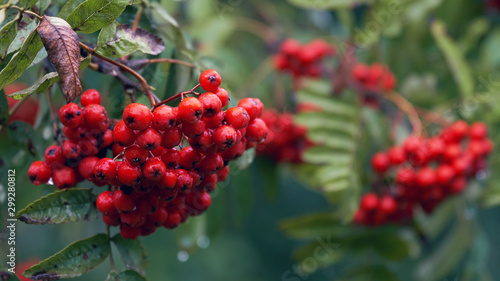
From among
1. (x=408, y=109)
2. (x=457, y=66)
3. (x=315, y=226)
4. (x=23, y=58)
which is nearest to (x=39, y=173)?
(x=23, y=58)

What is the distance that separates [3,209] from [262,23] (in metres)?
2.16

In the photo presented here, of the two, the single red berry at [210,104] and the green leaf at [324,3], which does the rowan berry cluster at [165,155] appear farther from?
the green leaf at [324,3]

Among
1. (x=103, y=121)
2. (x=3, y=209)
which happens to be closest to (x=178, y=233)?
(x=3, y=209)

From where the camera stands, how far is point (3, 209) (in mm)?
1474

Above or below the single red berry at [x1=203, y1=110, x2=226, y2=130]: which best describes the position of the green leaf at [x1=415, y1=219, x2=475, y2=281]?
below

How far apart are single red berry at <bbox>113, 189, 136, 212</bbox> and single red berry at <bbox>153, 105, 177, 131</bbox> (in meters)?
0.18

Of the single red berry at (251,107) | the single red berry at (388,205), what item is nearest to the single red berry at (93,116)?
the single red berry at (251,107)

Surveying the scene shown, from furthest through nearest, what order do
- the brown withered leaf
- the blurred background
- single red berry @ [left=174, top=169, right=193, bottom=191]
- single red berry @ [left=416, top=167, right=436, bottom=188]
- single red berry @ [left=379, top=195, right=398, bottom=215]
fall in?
single red berry @ [left=379, top=195, right=398, bottom=215]
single red berry @ [left=416, top=167, right=436, bottom=188]
the blurred background
single red berry @ [left=174, top=169, right=193, bottom=191]
the brown withered leaf

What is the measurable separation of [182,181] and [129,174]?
11cm

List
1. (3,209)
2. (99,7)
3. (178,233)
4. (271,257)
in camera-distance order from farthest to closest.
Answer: (271,257), (178,233), (3,209), (99,7)

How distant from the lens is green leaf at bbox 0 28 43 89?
98cm

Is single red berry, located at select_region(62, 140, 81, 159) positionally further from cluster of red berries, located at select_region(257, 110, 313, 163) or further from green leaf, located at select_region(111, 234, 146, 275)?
cluster of red berries, located at select_region(257, 110, 313, 163)

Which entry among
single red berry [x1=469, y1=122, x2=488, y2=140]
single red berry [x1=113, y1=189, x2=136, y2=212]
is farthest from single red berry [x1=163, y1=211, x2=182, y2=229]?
single red berry [x1=469, y1=122, x2=488, y2=140]

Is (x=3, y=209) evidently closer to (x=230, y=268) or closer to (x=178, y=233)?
(x=178, y=233)
